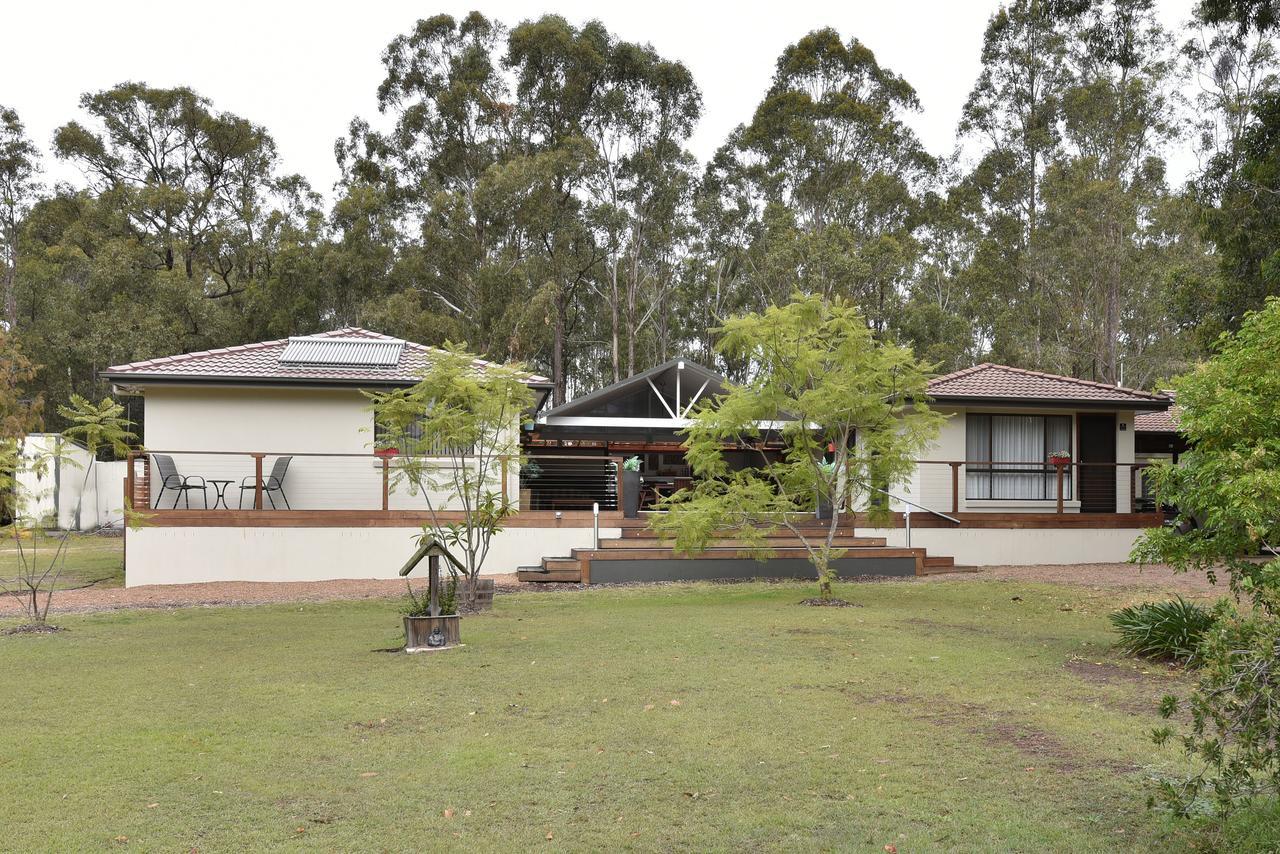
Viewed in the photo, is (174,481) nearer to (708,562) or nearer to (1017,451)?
(708,562)

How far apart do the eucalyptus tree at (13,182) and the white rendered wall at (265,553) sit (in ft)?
96.6

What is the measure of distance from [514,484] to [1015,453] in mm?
9635

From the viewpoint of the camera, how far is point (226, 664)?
9164 millimetres

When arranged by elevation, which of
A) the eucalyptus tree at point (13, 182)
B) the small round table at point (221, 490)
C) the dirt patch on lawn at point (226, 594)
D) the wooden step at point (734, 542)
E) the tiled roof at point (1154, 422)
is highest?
the eucalyptus tree at point (13, 182)

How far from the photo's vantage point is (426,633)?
389 inches

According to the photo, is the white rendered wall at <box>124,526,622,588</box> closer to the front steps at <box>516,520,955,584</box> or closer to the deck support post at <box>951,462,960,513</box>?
the front steps at <box>516,520,955,584</box>

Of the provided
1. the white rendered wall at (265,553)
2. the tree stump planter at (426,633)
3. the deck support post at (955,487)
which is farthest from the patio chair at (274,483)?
the deck support post at (955,487)

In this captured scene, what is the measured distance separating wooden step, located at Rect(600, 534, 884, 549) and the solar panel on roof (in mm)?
5144

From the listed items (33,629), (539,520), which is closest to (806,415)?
(539,520)

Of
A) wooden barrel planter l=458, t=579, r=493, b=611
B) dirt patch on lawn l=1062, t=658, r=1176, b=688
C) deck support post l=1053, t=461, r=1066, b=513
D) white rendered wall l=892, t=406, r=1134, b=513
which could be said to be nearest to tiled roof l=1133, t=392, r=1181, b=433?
white rendered wall l=892, t=406, r=1134, b=513

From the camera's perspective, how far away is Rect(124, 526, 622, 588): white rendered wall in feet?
53.8

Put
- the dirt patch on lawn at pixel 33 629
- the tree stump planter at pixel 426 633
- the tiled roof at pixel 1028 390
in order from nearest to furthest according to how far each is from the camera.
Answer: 1. the tree stump planter at pixel 426 633
2. the dirt patch on lawn at pixel 33 629
3. the tiled roof at pixel 1028 390

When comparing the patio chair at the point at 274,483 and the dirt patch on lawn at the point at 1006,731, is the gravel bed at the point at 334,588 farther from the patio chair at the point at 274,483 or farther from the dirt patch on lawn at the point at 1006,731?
the dirt patch on lawn at the point at 1006,731

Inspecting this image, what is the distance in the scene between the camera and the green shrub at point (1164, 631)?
8820 millimetres
